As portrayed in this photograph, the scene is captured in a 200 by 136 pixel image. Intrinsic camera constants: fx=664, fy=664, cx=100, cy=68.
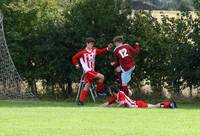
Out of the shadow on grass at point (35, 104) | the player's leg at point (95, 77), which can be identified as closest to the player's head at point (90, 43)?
the player's leg at point (95, 77)

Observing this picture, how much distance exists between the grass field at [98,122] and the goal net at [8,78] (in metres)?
5.44

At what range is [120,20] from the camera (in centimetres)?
2223

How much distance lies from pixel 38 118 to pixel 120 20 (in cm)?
906

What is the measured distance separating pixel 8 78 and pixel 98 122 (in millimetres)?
8913

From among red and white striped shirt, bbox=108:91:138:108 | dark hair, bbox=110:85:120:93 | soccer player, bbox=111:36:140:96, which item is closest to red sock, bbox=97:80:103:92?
dark hair, bbox=110:85:120:93

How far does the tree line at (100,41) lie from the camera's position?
69.9 feet

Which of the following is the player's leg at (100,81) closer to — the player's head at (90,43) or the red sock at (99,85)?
the red sock at (99,85)

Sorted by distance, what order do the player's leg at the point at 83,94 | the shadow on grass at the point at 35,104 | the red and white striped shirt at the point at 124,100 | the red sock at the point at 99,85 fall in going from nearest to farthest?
the red and white striped shirt at the point at 124,100
the shadow on grass at the point at 35,104
the player's leg at the point at 83,94
the red sock at the point at 99,85

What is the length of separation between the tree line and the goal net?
96 cm

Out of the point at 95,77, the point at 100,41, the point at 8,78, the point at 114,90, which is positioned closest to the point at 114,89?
the point at 114,90

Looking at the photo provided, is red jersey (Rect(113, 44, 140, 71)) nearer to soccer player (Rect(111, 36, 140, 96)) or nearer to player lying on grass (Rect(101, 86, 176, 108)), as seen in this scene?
soccer player (Rect(111, 36, 140, 96))

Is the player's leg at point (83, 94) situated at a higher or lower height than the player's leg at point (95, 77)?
lower

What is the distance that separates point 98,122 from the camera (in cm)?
1298

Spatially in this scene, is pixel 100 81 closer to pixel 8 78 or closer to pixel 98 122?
pixel 8 78
